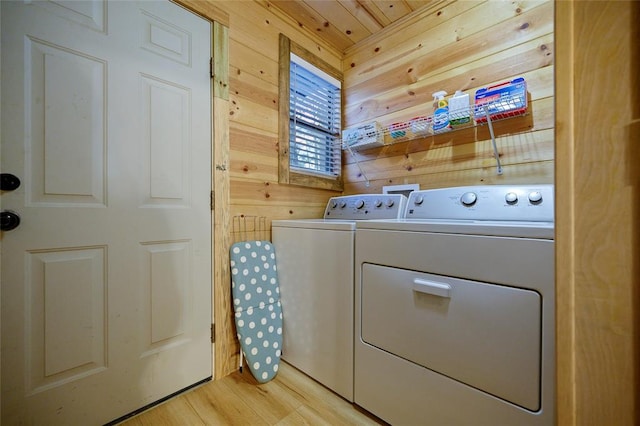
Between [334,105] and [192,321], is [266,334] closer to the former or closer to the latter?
[192,321]

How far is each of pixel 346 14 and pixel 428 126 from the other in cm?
102

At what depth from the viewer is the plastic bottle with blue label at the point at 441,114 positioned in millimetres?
1577

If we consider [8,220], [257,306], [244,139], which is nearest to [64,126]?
[8,220]

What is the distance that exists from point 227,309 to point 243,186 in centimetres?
76

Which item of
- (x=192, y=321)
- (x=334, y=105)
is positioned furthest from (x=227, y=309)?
(x=334, y=105)

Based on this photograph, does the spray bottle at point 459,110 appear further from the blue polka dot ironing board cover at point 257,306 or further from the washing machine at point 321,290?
the blue polka dot ironing board cover at point 257,306

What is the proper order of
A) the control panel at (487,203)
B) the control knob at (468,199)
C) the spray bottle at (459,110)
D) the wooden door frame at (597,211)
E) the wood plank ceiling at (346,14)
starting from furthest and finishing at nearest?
the wood plank ceiling at (346,14) < the spray bottle at (459,110) < the control knob at (468,199) < the control panel at (487,203) < the wooden door frame at (597,211)

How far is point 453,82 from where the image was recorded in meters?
1.63

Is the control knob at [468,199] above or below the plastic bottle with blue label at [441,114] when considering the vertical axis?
below

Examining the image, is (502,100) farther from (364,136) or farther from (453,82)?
(364,136)

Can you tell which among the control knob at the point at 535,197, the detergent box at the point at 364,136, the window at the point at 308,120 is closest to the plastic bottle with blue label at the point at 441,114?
the detergent box at the point at 364,136

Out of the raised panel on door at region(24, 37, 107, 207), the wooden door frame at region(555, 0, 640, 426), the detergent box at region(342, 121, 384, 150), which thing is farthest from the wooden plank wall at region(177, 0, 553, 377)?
the wooden door frame at region(555, 0, 640, 426)

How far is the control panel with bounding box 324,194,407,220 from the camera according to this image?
160 centimetres

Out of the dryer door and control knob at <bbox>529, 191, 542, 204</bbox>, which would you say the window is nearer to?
the dryer door
